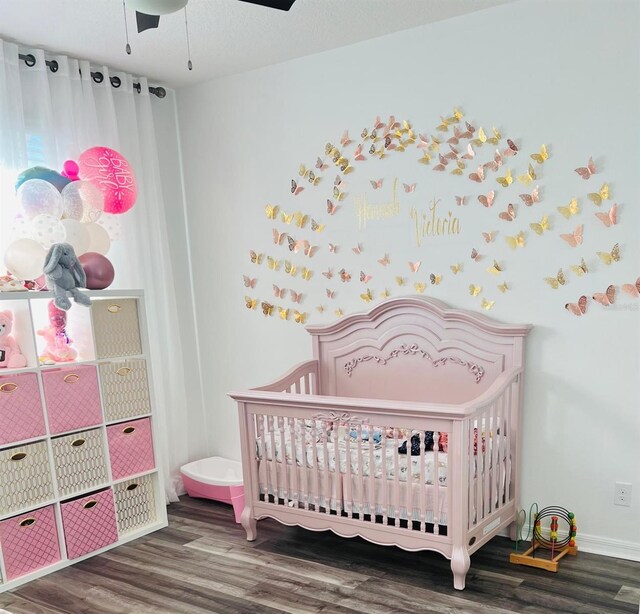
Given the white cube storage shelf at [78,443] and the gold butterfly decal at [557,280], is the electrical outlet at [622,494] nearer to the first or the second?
the gold butterfly decal at [557,280]

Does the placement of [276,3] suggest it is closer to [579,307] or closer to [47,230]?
[47,230]

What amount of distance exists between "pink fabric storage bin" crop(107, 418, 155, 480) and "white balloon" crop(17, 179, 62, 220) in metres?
1.04

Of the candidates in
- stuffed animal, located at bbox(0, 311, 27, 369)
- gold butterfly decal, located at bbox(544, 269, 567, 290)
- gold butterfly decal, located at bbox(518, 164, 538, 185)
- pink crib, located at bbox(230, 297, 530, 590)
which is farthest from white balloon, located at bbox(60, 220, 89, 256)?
gold butterfly decal, located at bbox(544, 269, 567, 290)

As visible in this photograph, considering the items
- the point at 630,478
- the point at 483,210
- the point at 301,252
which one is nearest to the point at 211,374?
the point at 301,252

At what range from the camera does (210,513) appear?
11.2 feet

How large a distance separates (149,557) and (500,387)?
1.72m

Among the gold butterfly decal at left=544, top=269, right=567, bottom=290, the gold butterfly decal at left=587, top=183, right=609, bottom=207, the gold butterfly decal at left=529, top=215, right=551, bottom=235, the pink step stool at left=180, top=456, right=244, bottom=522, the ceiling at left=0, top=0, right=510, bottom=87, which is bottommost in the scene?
the pink step stool at left=180, top=456, right=244, bottom=522

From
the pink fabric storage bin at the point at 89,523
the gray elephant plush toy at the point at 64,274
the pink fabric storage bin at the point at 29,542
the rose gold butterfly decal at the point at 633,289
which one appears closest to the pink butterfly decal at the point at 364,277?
the rose gold butterfly decal at the point at 633,289

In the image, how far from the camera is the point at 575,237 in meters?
2.67

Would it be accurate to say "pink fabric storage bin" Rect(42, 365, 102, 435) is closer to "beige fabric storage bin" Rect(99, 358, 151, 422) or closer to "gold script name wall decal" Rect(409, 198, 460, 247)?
"beige fabric storage bin" Rect(99, 358, 151, 422)

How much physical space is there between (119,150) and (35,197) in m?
0.93

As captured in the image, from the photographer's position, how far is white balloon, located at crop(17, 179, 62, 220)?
8.64 ft

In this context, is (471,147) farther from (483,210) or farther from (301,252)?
(301,252)

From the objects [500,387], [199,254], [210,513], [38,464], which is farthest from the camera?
[199,254]
